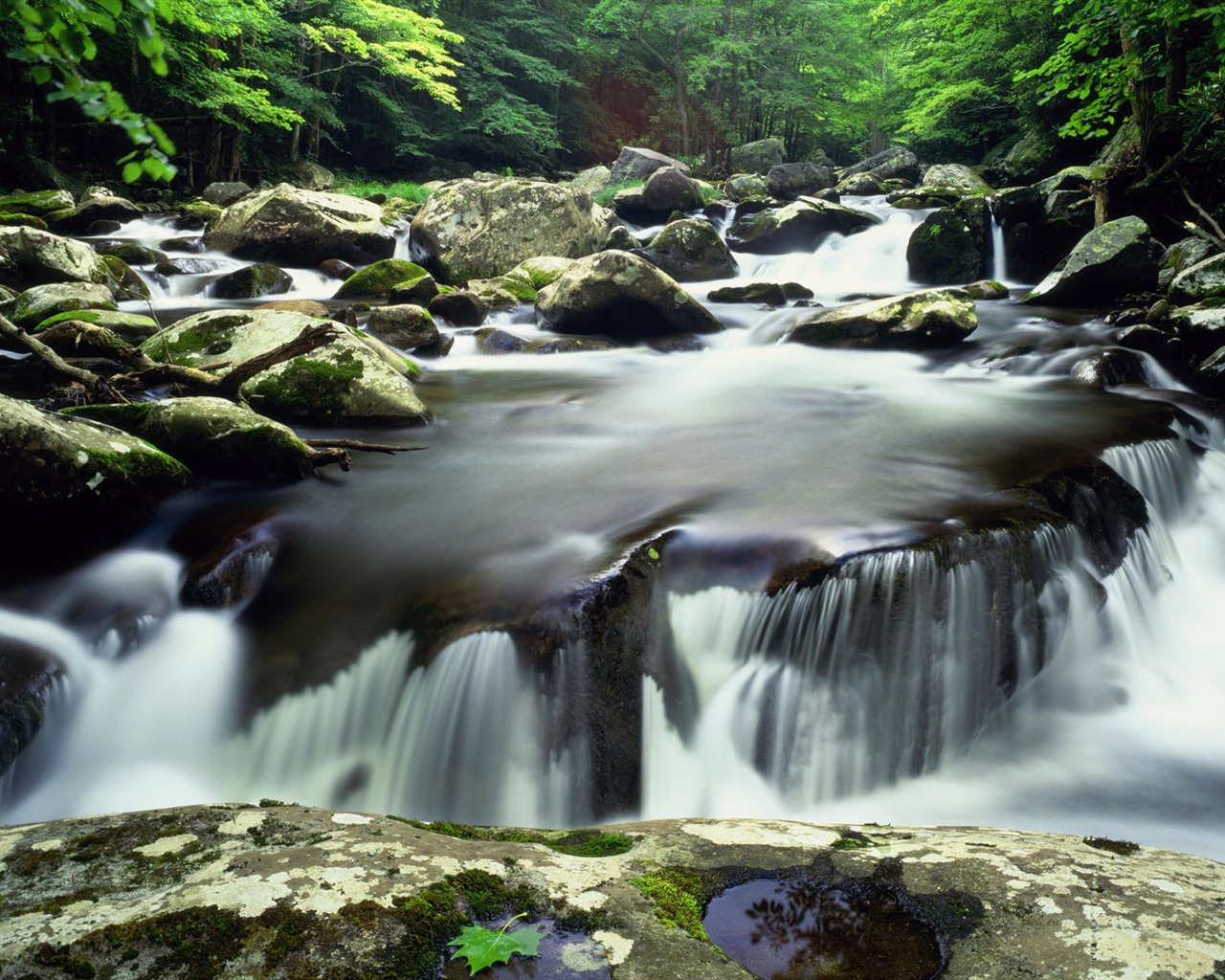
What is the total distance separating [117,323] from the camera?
8195mm

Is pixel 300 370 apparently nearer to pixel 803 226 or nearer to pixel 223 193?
pixel 803 226

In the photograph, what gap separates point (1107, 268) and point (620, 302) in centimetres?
657

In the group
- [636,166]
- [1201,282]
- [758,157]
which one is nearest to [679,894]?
[1201,282]

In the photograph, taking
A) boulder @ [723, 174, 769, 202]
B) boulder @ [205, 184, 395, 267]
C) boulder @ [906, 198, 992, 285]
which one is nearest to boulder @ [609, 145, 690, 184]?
boulder @ [723, 174, 769, 202]

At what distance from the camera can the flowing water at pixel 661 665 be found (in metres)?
3.50

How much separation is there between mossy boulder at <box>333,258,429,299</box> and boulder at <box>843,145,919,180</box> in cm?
1982

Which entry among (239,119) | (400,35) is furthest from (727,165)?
(239,119)

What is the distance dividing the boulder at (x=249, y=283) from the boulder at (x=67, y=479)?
8.08 meters

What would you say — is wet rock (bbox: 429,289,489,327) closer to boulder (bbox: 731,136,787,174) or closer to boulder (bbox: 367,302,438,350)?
boulder (bbox: 367,302,438,350)

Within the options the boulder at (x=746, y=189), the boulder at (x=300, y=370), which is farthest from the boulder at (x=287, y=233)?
the boulder at (x=746, y=189)

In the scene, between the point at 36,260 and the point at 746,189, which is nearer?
the point at 36,260

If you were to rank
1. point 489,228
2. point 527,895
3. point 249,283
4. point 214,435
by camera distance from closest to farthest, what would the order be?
point 527,895 → point 214,435 → point 249,283 → point 489,228

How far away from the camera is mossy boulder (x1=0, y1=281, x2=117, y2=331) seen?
8.24 meters

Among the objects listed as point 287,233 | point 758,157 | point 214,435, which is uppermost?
point 758,157
